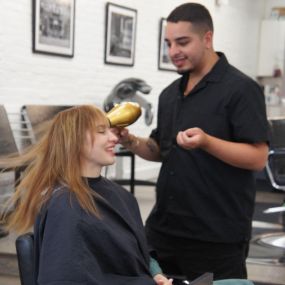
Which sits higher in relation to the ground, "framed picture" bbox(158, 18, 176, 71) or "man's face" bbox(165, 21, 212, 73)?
→ "framed picture" bbox(158, 18, 176, 71)

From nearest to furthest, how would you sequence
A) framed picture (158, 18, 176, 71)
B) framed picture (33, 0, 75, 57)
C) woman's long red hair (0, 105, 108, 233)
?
1. woman's long red hair (0, 105, 108, 233)
2. framed picture (33, 0, 75, 57)
3. framed picture (158, 18, 176, 71)

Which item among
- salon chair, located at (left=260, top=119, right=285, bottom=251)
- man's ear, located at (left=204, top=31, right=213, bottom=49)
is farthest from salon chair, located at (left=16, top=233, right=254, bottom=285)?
salon chair, located at (left=260, top=119, right=285, bottom=251)

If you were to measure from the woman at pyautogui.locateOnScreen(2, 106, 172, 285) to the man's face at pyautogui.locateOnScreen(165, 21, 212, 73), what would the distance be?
16.2 inches

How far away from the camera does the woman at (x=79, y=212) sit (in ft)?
4.20

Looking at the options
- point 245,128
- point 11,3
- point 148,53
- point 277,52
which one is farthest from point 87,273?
point 277,52

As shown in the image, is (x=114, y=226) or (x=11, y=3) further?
(x=11, y=3)

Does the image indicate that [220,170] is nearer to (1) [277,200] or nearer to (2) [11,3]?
(2) [11,3]

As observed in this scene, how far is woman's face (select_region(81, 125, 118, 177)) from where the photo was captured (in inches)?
57.1

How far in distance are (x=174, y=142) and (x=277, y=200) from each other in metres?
3.19

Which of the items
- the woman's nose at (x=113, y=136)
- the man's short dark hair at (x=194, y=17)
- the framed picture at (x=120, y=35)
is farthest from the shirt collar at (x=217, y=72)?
the framed picture at (x=120, y=35)

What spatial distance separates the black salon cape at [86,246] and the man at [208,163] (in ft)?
1.01

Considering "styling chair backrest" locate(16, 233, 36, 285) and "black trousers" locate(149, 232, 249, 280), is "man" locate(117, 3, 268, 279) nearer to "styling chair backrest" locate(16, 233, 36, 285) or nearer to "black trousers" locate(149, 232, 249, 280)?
"black trousers" locate(149, 232, 249, 280)

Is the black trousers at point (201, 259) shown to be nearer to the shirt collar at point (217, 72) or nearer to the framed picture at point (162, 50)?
the shirt collar at point (217, 72)

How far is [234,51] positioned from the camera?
299 inches
